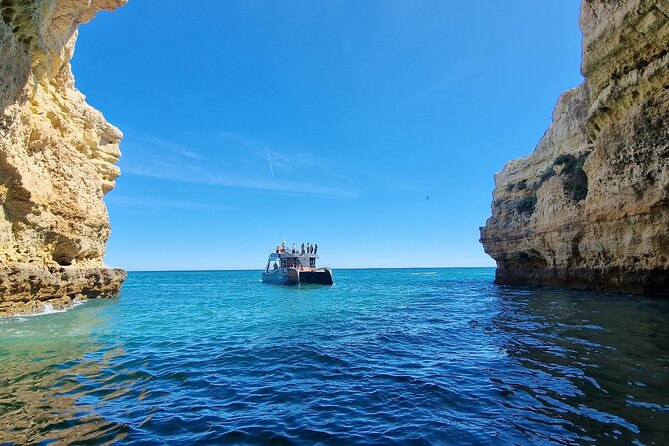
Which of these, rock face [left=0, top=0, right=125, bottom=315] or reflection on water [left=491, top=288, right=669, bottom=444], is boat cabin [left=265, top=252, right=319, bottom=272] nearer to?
rock face [left=0, top=0, right=125, bottom=315]

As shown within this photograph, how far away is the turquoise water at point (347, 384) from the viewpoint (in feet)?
16.7

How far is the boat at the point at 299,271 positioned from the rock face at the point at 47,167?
18760 millimetres

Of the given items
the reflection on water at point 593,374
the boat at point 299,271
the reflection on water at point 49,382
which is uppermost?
the boat at point 299,271

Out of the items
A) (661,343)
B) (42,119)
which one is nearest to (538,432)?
(661,343)

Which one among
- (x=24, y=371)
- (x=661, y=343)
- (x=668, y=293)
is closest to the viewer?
(x=24, y=371)

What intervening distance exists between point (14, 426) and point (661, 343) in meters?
14.2

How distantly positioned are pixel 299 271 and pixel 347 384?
3519 centimetres

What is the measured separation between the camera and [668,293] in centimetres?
1927

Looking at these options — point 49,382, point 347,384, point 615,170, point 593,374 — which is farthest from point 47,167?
point 615,170

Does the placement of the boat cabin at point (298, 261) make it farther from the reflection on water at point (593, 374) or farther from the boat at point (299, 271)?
the reflection on water at point (593, 374)

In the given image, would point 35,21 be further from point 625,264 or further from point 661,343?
point 625,264

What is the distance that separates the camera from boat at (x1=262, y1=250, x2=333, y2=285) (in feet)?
137

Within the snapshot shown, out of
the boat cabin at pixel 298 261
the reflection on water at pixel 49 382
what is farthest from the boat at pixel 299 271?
the reflection on water at pixel 49 382

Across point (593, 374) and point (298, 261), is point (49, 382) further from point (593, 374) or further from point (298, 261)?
point (298, 261)
